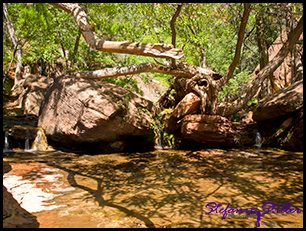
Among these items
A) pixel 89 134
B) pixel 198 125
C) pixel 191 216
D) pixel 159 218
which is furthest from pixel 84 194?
pixel 198 125

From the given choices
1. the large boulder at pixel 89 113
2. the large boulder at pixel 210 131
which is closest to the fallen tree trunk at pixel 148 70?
the large boulder at pixel 89 113

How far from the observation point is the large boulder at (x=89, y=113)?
7914 millimetres

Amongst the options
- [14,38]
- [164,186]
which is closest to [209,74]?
[164,186]

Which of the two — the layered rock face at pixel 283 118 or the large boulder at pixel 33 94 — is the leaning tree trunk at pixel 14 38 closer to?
the large boulder at pixel 33 94

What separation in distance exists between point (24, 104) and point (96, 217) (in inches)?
493

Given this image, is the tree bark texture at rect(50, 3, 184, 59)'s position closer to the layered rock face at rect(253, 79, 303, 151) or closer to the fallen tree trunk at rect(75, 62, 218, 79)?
the fallen tree trunk at rect(75, 62, 218, 79)

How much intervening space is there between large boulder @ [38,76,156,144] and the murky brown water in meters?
0.96

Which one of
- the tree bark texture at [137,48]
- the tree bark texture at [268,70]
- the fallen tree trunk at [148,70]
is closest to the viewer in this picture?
the tree bark texture at [137,48]

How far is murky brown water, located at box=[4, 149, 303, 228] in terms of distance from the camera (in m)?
3.30

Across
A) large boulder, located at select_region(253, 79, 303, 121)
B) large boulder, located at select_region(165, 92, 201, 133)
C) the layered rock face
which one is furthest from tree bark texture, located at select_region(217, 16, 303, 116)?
large boulder, located at select_region(165, 92, 201, 133)

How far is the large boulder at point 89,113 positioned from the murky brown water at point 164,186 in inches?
37.8

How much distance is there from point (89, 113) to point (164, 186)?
423 cm

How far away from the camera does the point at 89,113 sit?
779cm

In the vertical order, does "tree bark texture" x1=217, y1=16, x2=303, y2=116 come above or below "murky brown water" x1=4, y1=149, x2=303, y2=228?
above
